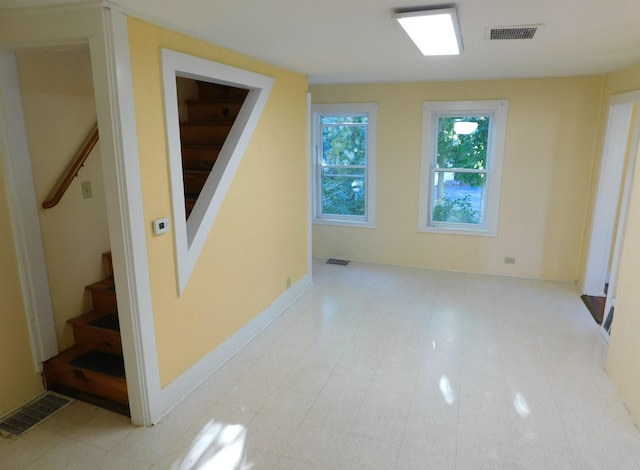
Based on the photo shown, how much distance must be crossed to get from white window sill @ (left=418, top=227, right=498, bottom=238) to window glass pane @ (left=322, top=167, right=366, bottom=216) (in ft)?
2.94

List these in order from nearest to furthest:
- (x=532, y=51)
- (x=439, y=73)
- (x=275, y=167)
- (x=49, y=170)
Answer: (x=49, y=170) → (x=532, y=51) → (x=275, y=167) → (x=439, y=73)

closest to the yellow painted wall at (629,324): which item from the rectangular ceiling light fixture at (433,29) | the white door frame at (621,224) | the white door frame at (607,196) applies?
the white door frame at (621,224)

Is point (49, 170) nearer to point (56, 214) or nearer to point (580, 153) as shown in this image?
point (56, 214)

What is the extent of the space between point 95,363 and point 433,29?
9.63 feet

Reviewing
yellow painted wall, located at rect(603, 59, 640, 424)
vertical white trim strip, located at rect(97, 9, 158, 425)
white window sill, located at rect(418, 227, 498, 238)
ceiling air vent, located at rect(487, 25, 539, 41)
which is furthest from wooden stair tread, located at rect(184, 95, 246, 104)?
yellow painted wall, located at rect(603, 59, 640, 424)

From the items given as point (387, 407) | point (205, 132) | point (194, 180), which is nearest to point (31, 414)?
point (194, 180)

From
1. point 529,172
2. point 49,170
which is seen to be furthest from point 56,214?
point 529,172

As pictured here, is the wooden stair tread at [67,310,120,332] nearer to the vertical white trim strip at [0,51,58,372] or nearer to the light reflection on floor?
the vertical white trim strip at [0,51,58,372]

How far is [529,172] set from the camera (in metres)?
4.75

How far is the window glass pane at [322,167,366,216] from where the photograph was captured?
554cm

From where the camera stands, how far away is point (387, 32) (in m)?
2.40

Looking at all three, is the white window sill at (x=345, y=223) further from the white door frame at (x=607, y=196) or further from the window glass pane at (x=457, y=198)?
the white door frame at (x=607, y=196)

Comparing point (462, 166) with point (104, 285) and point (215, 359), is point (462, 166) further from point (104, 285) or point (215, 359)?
point (104, 285)

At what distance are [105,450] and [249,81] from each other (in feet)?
8.55
